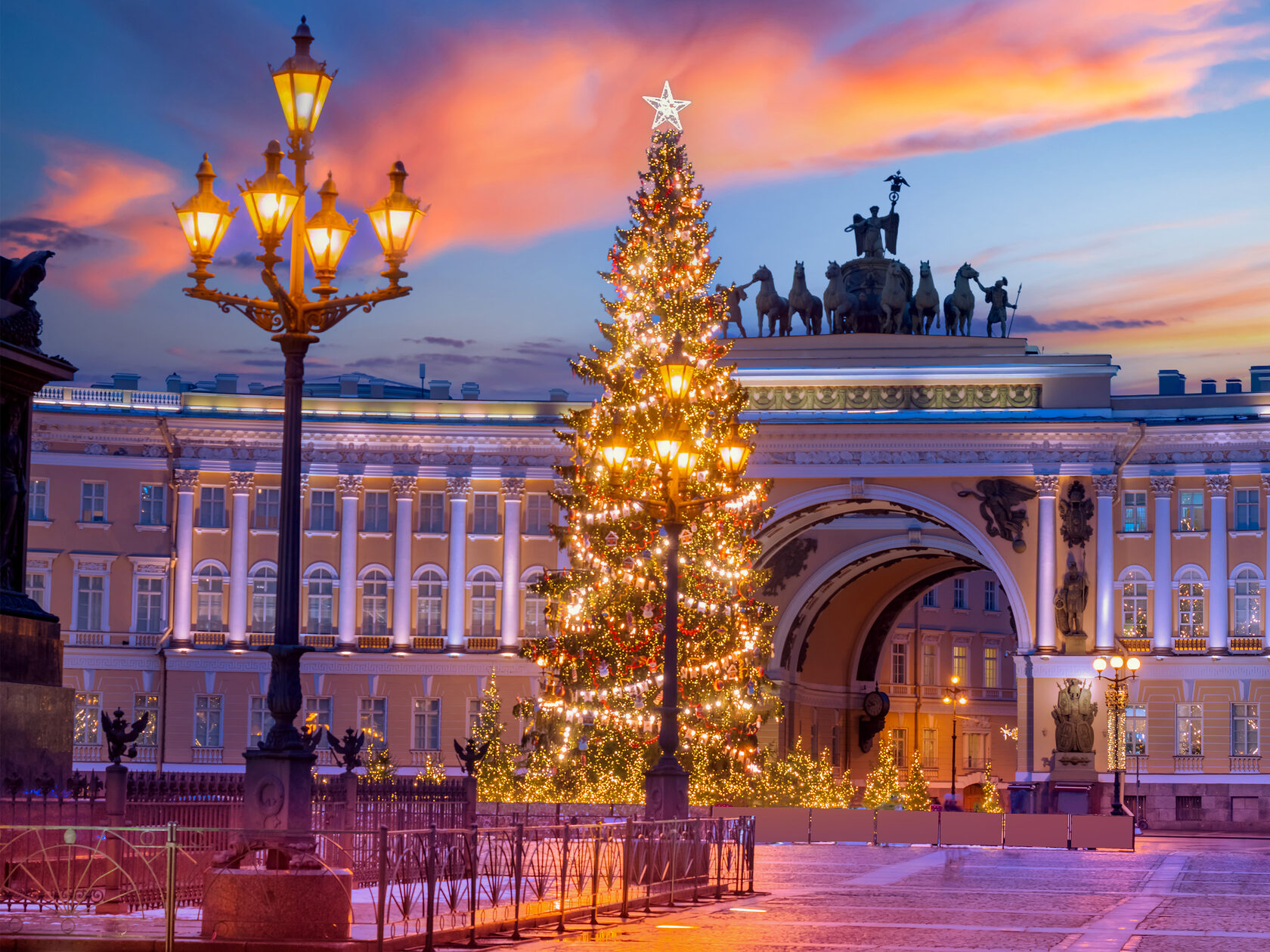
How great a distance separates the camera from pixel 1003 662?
101125 millimetres

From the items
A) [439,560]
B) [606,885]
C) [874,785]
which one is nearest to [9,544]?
[606,885]

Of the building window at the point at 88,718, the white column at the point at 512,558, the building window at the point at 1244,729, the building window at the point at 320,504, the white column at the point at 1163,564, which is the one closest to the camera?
the building window at the point at 1244,729

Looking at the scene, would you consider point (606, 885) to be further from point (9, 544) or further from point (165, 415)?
point (165, 415)

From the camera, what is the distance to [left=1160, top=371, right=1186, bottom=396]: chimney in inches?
2795

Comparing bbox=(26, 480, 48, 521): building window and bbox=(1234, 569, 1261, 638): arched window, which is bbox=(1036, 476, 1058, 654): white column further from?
bbox=(26, 480, 48, 521): building window

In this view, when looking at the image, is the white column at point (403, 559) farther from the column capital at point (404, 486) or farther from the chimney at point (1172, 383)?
the chimney at point (1172, 383)

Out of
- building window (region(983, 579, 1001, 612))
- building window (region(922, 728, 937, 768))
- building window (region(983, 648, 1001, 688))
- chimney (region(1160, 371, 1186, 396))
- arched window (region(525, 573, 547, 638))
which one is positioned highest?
chimney (region(1160, 371, 1186, 396))

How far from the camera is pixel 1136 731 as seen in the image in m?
67.2

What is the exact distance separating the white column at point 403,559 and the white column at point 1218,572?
87.2ft

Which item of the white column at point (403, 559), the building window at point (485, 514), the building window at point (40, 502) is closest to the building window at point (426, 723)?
the white column at point (403, 559)

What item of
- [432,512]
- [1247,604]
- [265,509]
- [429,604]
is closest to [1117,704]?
[1247,604]

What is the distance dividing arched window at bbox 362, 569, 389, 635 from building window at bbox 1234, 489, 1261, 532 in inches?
1122

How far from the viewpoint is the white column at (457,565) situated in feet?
232

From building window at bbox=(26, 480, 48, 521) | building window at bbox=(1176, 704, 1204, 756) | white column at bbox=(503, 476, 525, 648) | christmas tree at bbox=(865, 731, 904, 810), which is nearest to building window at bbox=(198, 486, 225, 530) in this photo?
building window at bbox=(26, 480, 48, 521)
